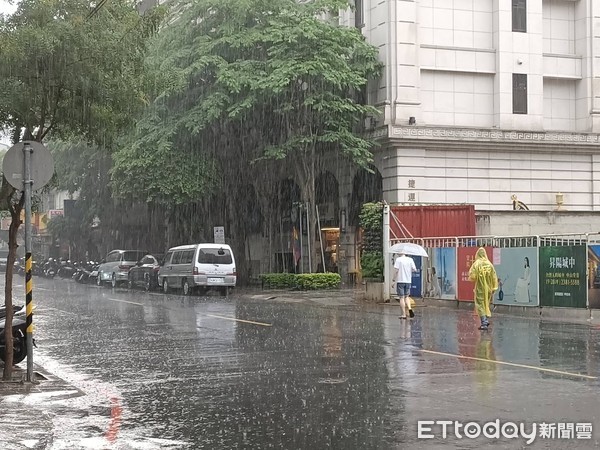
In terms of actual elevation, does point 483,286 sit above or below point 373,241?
below

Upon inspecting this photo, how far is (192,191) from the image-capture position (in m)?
34.6

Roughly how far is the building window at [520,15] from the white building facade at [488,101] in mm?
43

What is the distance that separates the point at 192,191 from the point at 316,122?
6041 millimetres

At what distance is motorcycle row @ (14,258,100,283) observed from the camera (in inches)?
1836

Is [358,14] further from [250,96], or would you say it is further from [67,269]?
[67,269]

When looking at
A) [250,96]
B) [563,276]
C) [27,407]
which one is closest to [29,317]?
[27,407]

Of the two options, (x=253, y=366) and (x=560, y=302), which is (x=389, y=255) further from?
(x=253, y=366)

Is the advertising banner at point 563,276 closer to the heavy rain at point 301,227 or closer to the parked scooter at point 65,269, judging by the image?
the heavy rain at point 301,227

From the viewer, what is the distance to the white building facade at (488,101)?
33531 mm

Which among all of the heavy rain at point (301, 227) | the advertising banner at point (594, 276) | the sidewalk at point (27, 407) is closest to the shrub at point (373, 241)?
the heavy rain at point (301, 227)

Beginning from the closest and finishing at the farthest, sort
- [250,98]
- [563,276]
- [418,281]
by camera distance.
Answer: [563,276], [418,281], [250,98]

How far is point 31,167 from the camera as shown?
10672 mm

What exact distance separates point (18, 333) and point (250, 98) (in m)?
20.2

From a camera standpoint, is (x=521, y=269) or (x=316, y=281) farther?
(x=316, y=281)
